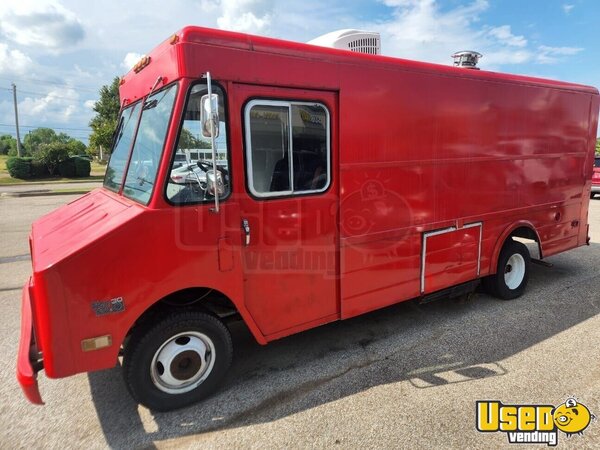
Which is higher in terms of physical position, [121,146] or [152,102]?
[152,102]

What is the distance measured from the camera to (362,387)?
338cm

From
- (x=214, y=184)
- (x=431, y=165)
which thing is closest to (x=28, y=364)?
(x=214, y=184)

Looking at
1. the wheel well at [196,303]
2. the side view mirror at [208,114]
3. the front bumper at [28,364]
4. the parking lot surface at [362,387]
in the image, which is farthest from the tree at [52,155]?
the side view mirror at [208,114]

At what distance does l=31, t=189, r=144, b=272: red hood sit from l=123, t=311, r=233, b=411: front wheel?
2.58ft

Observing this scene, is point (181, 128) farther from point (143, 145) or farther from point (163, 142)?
point (143, 145)

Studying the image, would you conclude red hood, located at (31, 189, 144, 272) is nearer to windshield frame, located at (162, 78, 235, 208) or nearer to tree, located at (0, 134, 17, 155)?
windshield frame, located at (162, 78, 235, 208)

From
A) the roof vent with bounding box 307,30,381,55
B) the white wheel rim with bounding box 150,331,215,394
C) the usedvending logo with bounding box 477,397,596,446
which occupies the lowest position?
the usedvending logo with bounding box 477,397,596,446

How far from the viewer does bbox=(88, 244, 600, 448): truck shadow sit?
3072 millimetres

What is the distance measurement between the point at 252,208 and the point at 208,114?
807 millimetres

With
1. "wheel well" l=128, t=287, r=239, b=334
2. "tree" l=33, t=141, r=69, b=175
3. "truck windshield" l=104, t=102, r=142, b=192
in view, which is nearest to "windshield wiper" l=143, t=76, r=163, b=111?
"truck windshield" l=104, t=102, r=142, b=192

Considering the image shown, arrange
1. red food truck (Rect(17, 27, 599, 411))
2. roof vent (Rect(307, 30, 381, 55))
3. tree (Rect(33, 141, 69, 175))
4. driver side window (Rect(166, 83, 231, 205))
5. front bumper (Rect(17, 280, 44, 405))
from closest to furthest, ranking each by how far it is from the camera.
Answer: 1. front bumper (Rect(17, 280, 44, 405))
2. red food truck (Rect(17, 27, 599, 411))
3. driver side window (Rect(166, 83, 231, 205))
4. roof vent (Rect(307, 30, 381, 55))
5. tree (Rect(33, 141, 69, 175))

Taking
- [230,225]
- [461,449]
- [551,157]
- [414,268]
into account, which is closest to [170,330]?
[230,225]

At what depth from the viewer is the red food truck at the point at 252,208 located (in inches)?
108

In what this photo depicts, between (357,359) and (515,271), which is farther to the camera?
(515,271)
